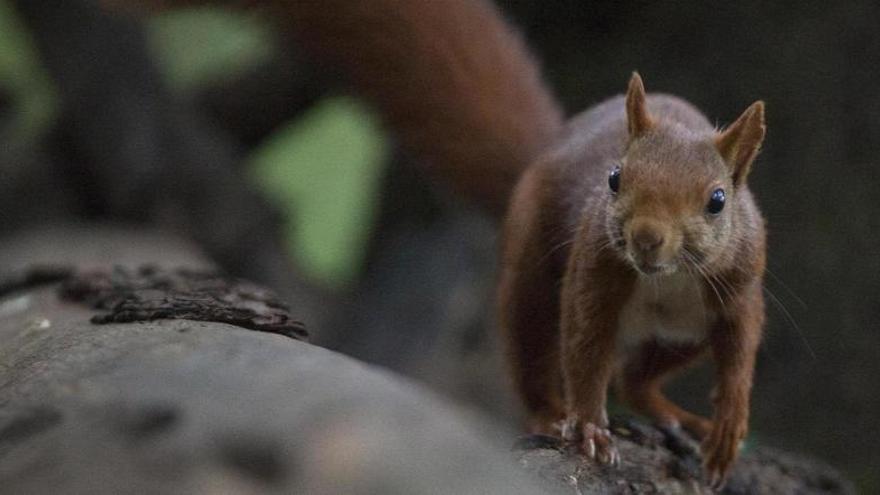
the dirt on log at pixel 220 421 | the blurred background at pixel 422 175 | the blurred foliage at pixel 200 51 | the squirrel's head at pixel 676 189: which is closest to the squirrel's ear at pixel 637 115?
the squirrel's head at pixel 676 189

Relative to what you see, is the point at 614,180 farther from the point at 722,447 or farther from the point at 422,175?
the point at 422,175

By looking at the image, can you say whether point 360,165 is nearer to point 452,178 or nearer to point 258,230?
point 258,230

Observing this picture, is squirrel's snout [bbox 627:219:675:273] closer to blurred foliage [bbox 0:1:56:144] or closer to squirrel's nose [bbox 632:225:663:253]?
squirrel's nose [bbox 632:225:663:253]

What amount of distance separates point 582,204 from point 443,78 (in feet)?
1.72

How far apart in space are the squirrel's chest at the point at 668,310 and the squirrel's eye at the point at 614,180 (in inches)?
6.2

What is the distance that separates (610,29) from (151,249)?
131 cm

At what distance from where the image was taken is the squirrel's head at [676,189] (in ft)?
5.34

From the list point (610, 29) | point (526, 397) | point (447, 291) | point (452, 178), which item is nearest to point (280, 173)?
point (447, 291)

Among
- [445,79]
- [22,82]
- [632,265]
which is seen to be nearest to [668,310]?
[632,265]

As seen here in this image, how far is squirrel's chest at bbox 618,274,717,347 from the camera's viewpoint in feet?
5.99

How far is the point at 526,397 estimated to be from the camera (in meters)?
2.19

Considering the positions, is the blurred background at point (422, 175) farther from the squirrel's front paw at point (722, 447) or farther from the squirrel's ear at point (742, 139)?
the squirrel's ear at point (742, 139)

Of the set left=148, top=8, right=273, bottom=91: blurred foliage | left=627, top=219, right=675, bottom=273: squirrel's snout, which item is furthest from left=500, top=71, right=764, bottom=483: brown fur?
left=148, top=8, right=273, bottom=91: blurred foliage

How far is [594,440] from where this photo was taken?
5.45 ft
